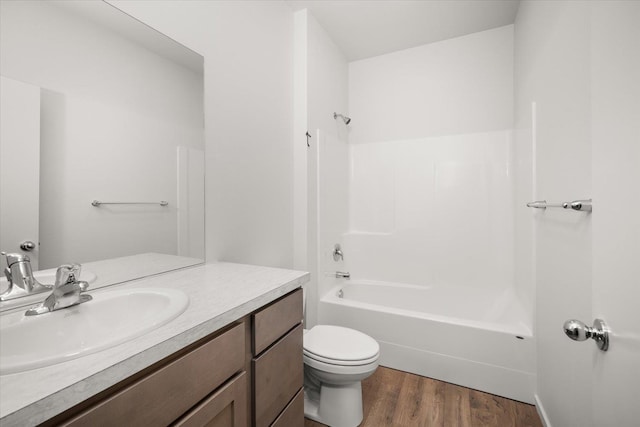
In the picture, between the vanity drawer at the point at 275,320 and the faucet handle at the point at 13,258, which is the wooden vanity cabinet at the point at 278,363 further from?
the faucet handle at the point at 13,258

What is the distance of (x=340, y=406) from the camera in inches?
56.8

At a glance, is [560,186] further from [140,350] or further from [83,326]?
[83,326]

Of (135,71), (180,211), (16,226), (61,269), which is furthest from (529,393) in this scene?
(135,71)

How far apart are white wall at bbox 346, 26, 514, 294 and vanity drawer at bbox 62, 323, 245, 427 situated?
6.85 ft

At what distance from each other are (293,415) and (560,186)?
157cm

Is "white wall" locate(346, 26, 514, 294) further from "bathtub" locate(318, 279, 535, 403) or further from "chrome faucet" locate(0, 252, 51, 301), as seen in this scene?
"chrome faucet" locate(0, 252, 51, 301)

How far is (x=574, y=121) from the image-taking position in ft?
3.54

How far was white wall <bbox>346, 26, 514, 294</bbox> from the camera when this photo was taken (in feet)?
7.53

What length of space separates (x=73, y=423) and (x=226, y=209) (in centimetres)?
110

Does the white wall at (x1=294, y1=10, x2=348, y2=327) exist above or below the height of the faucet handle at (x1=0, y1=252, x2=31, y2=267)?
above

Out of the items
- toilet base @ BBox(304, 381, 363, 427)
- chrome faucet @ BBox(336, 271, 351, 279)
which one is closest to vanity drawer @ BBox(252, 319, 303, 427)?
toilet base @ BBox(304, 381, 363, 427)

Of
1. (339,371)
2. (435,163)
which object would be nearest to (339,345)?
(339,371)

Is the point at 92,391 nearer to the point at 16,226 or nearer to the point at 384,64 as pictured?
the point at 16,226

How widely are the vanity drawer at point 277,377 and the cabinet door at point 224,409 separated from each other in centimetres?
6
